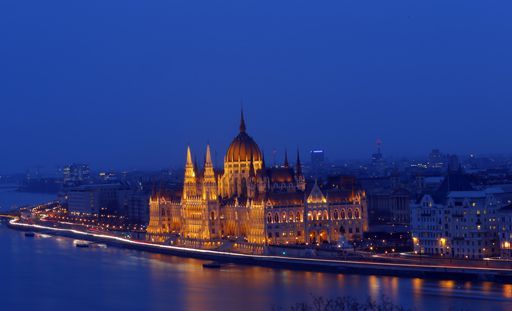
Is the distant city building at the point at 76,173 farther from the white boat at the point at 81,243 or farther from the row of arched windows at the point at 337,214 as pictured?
the row of arched windows at the point at 337,214

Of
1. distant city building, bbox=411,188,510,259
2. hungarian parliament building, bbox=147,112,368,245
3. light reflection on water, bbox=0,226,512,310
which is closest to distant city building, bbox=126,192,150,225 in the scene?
hungarian parliament building, bbox=147,112,368,245

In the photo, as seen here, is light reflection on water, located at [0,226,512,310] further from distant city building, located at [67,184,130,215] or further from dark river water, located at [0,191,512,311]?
distant city building, located at [67,184,130,215]

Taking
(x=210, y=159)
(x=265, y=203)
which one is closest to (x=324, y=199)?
(x=265, y=203)

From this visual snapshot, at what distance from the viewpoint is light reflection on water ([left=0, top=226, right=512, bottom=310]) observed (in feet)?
111

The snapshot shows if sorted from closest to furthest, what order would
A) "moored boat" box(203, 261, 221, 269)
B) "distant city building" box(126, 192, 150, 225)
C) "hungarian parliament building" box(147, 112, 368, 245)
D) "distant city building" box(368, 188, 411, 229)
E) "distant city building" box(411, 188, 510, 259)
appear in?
"distant city building" box(411, 188, 510, 259) → "moored boat" box(203, 261, 221, 269) → "hungarian parliament building" box(147, 112, 368, 245) → "distant city building" box(368, 188, 411, 229) → "distant city building" box(126, 192, 150, 225)

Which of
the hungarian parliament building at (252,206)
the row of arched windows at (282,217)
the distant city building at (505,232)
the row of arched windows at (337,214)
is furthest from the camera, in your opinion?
the row of arched windows at (337,214)

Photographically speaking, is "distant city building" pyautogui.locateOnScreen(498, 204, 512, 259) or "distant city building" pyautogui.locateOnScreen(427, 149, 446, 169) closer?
"distant city building" pyautogui.locateOnScreen(498, 204, 512, 259)

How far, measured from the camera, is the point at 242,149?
54875 mm

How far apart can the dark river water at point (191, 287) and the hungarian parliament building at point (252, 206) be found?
340 cm

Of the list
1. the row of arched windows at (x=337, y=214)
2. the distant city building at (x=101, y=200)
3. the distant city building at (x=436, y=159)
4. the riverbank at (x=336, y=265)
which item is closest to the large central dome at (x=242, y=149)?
the riverbank at (x=336, y=265)

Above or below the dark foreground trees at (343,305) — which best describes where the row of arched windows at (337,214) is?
above

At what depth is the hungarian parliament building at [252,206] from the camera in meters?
49.2

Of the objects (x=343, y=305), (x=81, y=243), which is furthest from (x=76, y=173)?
(x=343, y=305)

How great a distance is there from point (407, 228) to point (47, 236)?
2262 cm
